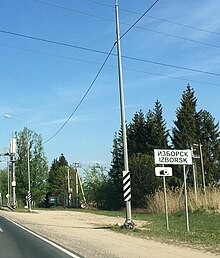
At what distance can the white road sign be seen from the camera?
71.7 ft

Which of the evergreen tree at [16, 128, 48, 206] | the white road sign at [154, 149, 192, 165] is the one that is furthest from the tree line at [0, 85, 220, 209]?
the white road sign at [154, 149, 192, 165]

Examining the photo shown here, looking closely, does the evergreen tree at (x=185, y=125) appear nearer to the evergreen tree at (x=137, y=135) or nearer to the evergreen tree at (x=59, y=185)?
the evergreen tree at (x=137, y=135)

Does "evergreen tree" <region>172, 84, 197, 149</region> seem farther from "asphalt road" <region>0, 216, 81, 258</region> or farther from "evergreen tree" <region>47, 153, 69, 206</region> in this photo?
"asphalt road" <region>0, 216, 81, 258</region>

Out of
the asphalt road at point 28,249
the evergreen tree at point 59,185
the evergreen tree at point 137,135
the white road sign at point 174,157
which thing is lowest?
the asphalt road at point 28,249

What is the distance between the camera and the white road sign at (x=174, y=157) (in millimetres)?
21859

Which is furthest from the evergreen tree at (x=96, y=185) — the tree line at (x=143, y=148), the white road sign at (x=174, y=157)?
the white road sign at (x=174, y=157)

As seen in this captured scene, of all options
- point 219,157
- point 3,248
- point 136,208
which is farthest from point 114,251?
point 219,157

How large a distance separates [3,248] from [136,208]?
42136mm

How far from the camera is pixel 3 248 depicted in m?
16.5

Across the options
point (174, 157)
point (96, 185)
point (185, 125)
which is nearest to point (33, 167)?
point (96, 185)

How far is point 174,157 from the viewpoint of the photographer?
21.9 metres

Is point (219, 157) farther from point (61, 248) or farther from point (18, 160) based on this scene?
point (61, 248)

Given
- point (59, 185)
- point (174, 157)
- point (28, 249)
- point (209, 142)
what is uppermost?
point (209, 142)

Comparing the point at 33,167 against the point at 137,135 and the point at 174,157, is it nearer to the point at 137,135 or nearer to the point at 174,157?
the point at 137,135
